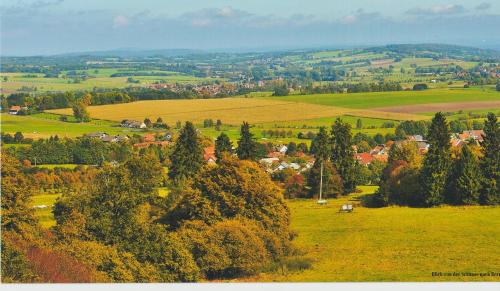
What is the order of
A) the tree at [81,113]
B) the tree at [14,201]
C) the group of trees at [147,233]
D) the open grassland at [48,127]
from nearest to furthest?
the group of trees at [147,233] < the tree at [14,201] < the open grassland at [48,127] < the tree at [81,113]

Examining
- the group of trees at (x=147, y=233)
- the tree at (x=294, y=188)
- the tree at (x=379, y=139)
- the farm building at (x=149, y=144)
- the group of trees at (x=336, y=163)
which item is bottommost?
the tree at (x=379, y=139)

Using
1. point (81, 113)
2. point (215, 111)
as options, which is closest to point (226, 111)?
point (215, 111)

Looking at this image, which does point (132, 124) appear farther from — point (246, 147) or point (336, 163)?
point (336, 163)

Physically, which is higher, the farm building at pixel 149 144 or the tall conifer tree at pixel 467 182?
the tall conifer tree at pixel 467 182

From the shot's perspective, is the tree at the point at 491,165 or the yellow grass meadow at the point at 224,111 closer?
the tree at the point at 491,165

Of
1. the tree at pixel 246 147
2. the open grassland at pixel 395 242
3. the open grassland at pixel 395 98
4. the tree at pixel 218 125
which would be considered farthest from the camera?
the open grassland at pixel 395 98

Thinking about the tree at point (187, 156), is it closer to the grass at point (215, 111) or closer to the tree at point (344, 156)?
the tree at point (344, 156)

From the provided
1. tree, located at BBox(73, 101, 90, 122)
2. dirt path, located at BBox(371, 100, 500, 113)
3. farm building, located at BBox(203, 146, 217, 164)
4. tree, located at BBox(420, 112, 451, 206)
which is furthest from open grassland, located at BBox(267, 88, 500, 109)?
tree, located at BBox(420, 112, 451, 206)

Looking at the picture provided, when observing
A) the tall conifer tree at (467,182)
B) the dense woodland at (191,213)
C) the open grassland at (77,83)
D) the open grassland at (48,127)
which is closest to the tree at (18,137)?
the open grassland at (48,127)
